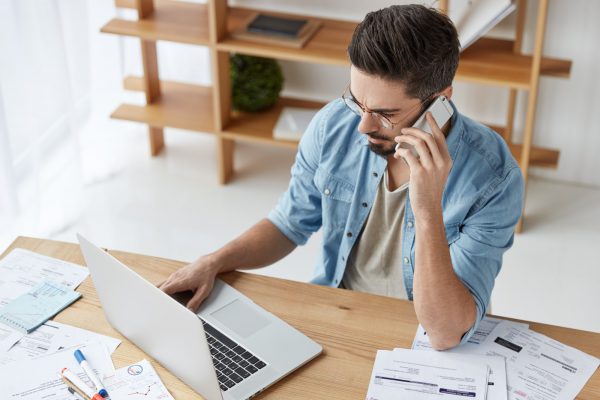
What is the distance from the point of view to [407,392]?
1568 millimetres

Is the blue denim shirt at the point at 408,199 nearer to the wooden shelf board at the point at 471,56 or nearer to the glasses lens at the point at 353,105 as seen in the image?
the glasses lens at the point at 353,105

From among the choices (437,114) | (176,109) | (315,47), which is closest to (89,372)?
(437,114)

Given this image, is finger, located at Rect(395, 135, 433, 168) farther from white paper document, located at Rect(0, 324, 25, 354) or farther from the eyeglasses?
white paper document, located at Rect(0, 324, 25, 354)

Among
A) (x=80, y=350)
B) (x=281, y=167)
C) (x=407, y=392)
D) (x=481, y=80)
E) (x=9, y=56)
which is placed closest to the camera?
(x=407, y=392)

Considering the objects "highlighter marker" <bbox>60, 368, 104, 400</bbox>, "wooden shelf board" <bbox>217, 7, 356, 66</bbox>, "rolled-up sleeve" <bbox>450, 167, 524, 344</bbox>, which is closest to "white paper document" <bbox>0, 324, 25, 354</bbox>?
"highlighter marker" <bbox>60, 368, 104, 400</bbox>

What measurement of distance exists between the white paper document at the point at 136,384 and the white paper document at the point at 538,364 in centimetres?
65

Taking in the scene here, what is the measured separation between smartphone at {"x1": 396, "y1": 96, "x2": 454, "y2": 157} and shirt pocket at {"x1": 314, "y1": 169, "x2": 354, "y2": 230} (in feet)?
0.89

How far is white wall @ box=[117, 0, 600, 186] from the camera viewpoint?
10.9 ft

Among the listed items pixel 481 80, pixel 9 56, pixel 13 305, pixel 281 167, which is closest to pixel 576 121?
pixel 481 80

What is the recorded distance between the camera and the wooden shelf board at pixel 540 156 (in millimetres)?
3340

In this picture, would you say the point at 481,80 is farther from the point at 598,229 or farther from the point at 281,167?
the point at 281,167

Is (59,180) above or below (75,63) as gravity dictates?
below

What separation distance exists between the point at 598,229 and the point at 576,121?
1.56 feet

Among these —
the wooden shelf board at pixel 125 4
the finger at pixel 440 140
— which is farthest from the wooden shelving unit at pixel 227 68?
the finger at pixel 440 140
